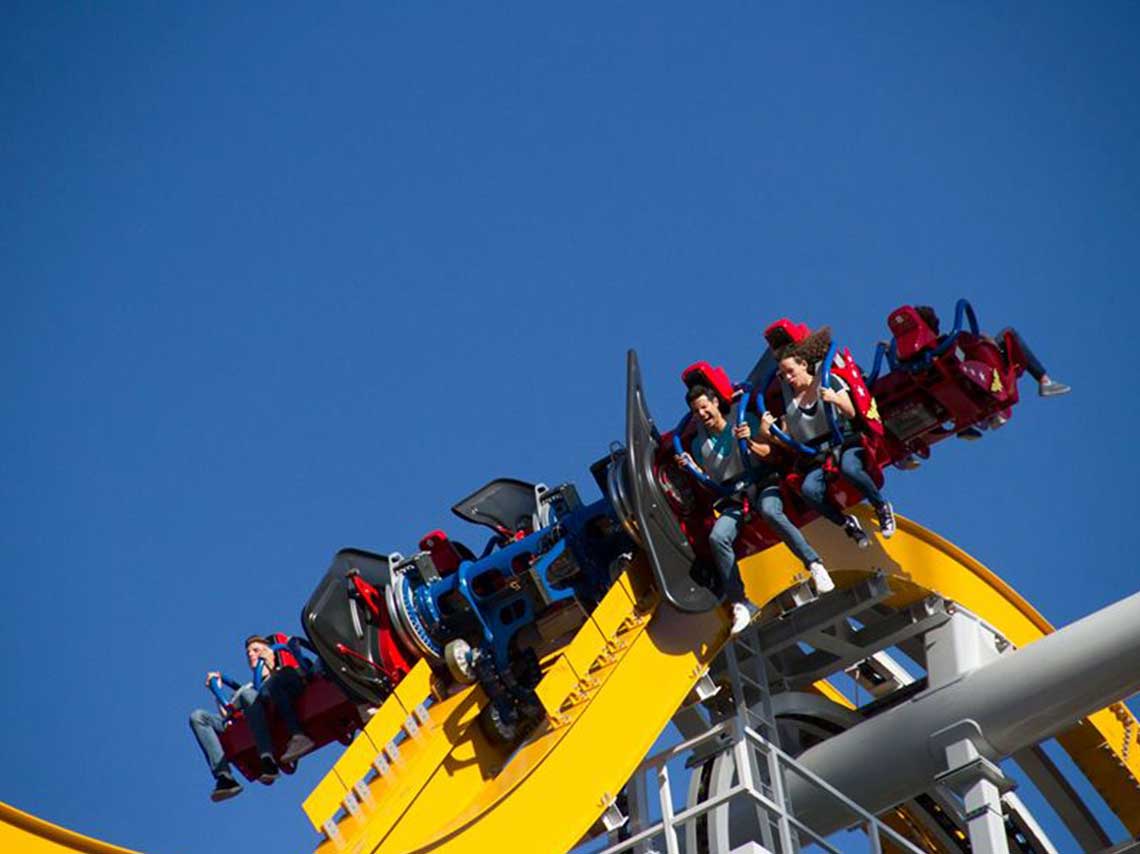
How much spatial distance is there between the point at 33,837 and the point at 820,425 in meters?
6.42

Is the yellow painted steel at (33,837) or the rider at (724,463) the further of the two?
the rider at (724,463)

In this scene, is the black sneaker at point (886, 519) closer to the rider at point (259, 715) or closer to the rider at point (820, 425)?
the rider at point (820, 425)

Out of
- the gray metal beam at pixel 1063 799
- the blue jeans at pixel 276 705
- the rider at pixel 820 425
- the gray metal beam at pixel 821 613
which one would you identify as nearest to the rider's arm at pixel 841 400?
the rider at pixel 820 425

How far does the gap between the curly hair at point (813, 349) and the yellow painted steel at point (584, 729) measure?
125cm

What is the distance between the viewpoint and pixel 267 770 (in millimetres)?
19938

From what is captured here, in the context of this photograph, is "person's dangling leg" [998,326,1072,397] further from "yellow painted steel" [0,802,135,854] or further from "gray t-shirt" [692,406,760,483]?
"yellow painted steel" [0,802,135,854]

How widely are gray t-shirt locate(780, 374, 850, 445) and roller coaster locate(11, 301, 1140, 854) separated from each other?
0.08m

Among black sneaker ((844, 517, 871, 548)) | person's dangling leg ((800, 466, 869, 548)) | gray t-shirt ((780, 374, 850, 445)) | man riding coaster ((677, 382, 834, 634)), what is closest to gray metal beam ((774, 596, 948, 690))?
man riding coaster ((677, 382, 834, 634))

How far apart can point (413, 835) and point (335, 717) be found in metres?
3.03

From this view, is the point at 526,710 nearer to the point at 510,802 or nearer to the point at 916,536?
the point at 510,802

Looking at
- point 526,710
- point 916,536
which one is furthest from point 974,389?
point 526,710

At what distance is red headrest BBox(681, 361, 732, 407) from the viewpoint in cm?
1778

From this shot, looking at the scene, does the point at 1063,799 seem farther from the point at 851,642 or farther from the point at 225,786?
the point at 225,786

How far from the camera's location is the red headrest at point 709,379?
17.8 metres
